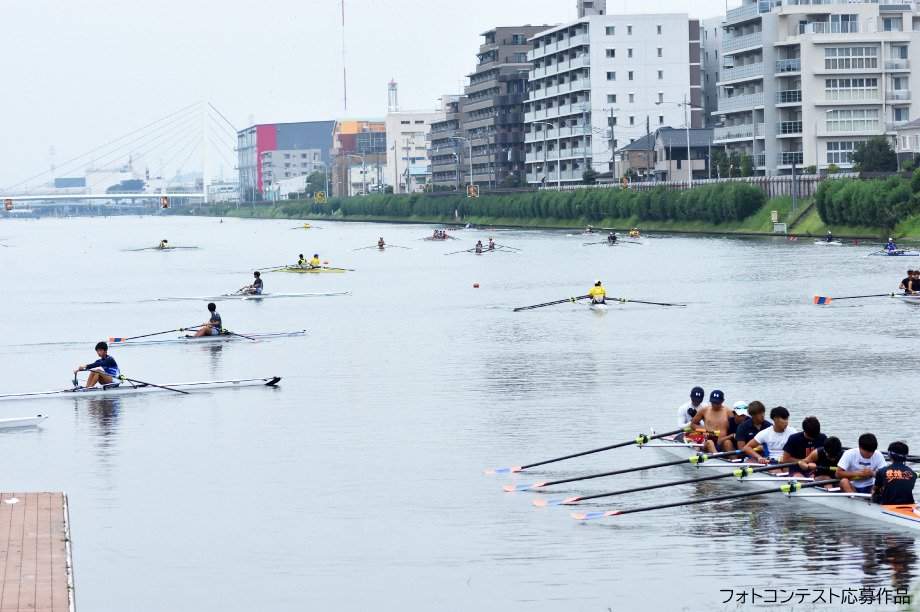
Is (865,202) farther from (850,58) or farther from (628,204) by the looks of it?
(628,204)

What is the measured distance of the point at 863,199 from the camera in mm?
89938

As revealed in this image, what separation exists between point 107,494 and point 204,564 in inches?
193

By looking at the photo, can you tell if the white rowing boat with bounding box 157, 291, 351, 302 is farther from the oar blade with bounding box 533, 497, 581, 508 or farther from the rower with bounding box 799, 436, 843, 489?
the rower with bounding box 799, 436, 843, 489

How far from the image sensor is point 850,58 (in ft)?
400

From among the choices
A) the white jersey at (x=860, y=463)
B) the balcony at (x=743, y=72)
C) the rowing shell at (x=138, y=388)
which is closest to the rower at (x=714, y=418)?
the white jersey at (x=860, y=463)

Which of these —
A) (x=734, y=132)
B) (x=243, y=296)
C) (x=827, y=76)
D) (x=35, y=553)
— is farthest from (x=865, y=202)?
(x=35, y=553)

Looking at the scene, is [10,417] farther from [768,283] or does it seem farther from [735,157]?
[735,157]

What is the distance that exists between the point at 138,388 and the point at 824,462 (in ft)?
65.2

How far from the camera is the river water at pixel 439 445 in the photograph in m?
16.0

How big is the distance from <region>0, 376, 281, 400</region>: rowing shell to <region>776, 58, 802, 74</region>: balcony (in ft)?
333

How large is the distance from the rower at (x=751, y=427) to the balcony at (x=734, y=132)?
373 feet

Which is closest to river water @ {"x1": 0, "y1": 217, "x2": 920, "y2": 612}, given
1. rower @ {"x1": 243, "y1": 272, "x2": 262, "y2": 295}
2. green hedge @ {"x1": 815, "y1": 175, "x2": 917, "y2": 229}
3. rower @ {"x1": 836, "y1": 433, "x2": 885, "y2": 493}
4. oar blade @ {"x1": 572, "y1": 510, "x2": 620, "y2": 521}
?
oar blade @ {"x1": 572, "y1": 510, "x2": 620, "y2": 521}

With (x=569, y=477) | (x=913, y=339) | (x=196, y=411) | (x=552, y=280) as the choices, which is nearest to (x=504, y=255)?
(x=552, y=280)

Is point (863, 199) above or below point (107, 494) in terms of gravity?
above
